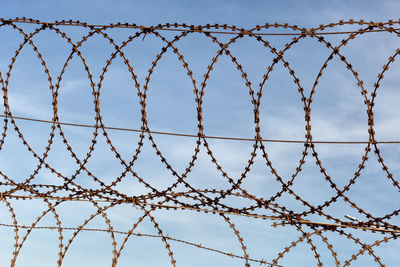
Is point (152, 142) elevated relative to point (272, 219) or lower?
elevated

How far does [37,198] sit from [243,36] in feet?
12.2

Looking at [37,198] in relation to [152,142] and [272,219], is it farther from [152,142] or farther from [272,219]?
[272,219]

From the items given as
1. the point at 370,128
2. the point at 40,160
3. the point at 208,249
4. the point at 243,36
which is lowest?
the point at 208,249

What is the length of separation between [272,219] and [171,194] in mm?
1425

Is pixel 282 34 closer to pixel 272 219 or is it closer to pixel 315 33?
pixel 315 33

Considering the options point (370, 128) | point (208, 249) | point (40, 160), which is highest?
point (370, 128)

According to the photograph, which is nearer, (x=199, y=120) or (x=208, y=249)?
(x=199, y=120)

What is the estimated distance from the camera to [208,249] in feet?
28.2

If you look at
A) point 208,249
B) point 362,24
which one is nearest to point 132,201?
point 208,249

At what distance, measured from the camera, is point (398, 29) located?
26.8 feet

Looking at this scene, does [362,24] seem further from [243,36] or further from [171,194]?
[171,194]

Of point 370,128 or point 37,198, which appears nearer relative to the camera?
point 370,128

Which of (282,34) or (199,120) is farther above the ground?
(282,34)

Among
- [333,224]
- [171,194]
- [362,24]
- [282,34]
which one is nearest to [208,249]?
[171,194]
